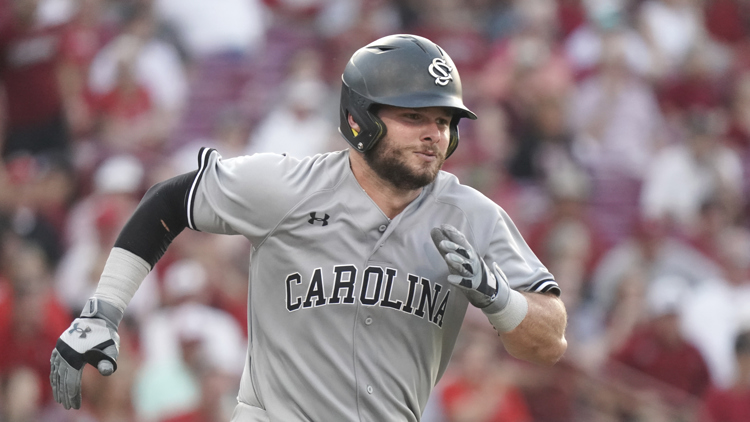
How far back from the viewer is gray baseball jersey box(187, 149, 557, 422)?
3.72m

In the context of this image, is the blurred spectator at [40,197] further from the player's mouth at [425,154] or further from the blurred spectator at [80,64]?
the player's mouth at [425,154]

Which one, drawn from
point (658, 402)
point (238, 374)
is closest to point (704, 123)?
point (658, 402)

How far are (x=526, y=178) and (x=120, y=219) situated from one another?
147 inches

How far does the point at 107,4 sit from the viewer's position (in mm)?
11281

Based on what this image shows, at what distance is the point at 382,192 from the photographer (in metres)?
3.90

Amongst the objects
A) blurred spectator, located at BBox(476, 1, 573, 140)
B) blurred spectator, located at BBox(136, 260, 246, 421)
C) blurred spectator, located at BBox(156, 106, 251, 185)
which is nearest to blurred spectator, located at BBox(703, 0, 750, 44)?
blurred spectator, located at BBox(476, 1, 573, 140)

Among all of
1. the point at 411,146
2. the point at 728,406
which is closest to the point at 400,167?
the point at 411,146

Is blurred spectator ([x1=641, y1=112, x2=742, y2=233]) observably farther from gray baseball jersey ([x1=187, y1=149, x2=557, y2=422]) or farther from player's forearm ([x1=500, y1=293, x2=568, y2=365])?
gray baseball jersey ([x1=187, y1=149, x2=557, y2=422])

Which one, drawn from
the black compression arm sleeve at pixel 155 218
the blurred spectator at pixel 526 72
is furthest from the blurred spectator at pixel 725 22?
the black compression arm sleeve at pixel 155 218

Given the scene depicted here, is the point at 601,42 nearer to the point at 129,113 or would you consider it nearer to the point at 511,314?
the point at 129,113

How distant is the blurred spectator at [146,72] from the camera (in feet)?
32.7

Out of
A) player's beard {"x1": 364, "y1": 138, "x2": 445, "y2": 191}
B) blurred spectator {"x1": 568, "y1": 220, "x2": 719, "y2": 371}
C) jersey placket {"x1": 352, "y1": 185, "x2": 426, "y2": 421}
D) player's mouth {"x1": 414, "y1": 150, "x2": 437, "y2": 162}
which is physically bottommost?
blurred spectator {"x1": 568, "y1": 220, "x2": 719, "y2": 371}

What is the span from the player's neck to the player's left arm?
12.5 inches

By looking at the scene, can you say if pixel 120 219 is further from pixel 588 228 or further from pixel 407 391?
pixel 407 391
